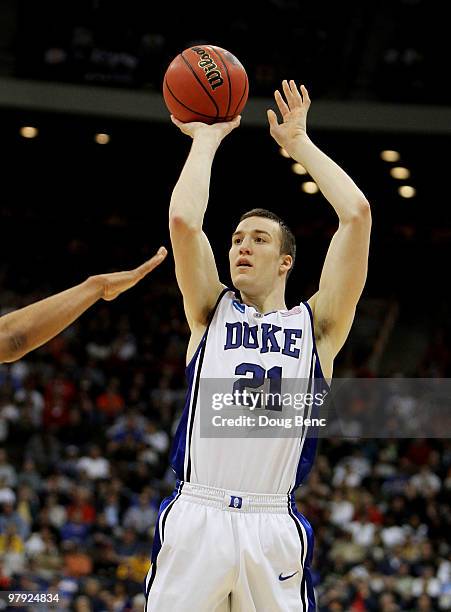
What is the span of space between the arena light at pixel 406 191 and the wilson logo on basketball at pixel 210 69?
16419 mm

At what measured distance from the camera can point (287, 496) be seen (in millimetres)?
4645

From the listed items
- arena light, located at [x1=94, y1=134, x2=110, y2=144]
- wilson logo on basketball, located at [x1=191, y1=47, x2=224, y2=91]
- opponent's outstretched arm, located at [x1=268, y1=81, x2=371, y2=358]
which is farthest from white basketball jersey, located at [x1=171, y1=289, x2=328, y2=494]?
arena light, located at [x1=94, y1=134, x2=110, y2=144]

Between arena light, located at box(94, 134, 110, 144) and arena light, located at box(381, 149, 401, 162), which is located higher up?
arena light, located at box(381, 149, 401, 162)

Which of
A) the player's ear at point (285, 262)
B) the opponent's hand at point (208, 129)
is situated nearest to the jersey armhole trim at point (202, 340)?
the player's ear at point (285, 262)

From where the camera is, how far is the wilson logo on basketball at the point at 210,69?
204 inches

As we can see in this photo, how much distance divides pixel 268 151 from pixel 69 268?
4654 mm

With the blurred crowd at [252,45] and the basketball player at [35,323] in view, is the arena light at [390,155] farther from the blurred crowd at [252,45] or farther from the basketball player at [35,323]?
the basketball player at [35,323]

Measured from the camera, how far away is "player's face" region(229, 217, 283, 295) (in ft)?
16.3

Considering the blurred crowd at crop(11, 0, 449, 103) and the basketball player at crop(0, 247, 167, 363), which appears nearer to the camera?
the basketball player at crop(0, 247, 167, 363)

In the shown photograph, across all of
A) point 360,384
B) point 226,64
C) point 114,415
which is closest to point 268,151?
point 360,384

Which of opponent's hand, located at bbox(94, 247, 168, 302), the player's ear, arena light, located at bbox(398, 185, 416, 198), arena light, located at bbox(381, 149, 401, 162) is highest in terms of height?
arena light, located at bbox(381, 149, 401, 162)

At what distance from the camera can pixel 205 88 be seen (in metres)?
5.15

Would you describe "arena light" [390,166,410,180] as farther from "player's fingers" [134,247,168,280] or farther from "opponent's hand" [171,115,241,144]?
"player's fingers" [134,247,168,280]

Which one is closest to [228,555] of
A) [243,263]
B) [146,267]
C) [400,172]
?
[146,267]
